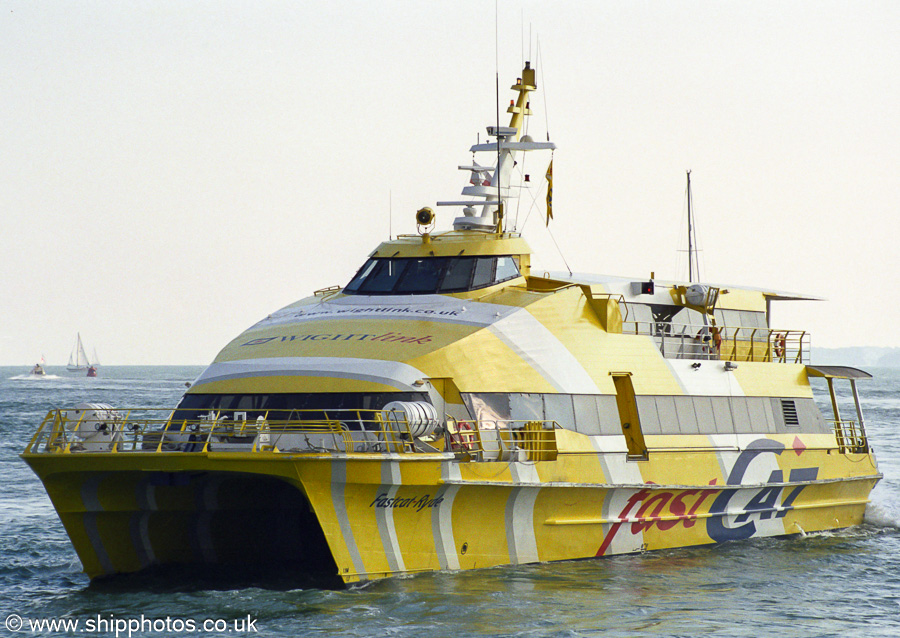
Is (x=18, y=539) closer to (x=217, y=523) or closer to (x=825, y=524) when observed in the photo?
(x=217, y=523)

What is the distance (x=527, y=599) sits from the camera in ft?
49.6

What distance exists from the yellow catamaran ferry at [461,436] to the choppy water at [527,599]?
51 cm

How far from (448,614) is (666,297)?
29.8ft

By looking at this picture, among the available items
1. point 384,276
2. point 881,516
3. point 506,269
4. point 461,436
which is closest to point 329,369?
point 461,436

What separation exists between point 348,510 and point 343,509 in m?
0.08

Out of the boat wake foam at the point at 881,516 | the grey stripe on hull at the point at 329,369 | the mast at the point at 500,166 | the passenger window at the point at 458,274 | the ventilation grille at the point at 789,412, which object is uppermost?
the mast at the point at 500,166

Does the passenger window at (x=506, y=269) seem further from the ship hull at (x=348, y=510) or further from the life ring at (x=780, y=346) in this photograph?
the life ring at (x=780, y=346)

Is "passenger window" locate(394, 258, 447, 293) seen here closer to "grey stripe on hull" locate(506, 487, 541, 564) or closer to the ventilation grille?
"grey stripe on hull" locate(506, 487, 541, 564)

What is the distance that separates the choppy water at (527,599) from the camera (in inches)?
547

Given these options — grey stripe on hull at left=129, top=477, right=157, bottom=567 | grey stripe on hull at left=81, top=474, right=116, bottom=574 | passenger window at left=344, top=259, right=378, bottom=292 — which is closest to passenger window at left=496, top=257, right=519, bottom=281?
passenger window at left=344, top=259, right=378, bottom=292

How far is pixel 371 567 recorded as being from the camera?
49.1 ft

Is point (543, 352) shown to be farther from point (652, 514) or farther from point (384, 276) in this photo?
point (384, 276)

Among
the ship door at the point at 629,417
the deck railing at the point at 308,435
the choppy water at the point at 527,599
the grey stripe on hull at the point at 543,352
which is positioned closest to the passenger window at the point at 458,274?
the grey stripe on hull at the point at 543,352

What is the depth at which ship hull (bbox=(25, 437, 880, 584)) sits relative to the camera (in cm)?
1452
